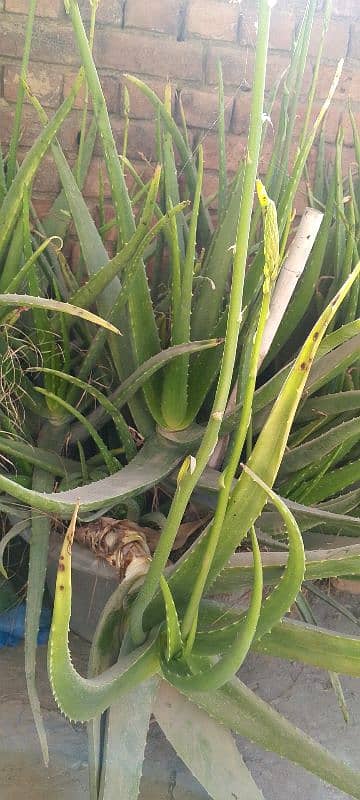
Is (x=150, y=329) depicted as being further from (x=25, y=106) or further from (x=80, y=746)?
(x=25, y=106)

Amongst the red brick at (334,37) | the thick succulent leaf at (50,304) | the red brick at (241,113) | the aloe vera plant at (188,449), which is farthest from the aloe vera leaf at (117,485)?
the red brick at (334,37)

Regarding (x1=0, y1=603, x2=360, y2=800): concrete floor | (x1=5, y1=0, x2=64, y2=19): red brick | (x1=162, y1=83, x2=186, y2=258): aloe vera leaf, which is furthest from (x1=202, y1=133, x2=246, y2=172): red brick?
(x1=0, y1=603, x2=360, y2=800): concrete floor

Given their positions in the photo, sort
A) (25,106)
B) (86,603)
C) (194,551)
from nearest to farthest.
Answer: (194,551) → (86,603) → (25,106)

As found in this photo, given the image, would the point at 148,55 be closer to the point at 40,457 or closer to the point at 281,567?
the point at 40,457

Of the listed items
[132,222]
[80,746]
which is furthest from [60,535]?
[132,222]

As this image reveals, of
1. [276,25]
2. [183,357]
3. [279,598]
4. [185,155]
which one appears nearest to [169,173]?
[185,155]

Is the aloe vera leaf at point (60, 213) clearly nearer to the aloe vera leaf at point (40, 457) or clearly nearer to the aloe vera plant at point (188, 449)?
the aloe vera plant at point (188, 449)
